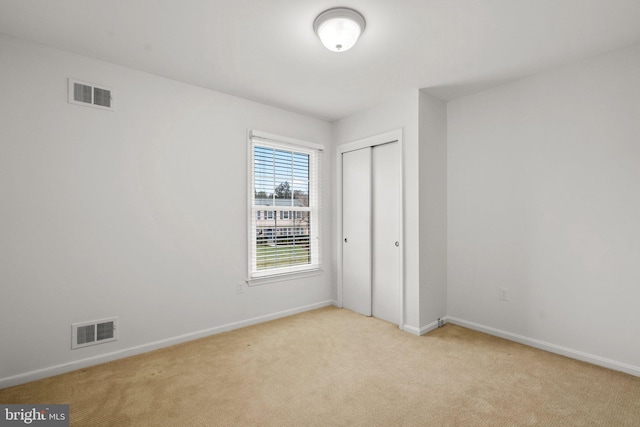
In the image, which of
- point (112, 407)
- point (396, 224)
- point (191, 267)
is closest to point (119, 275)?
point (191, 267)

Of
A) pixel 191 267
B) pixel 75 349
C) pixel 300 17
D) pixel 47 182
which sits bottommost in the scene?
pixel 75 349

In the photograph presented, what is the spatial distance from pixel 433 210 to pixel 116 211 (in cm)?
315

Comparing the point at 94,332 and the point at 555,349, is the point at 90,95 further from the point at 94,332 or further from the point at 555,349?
the point at 555,349

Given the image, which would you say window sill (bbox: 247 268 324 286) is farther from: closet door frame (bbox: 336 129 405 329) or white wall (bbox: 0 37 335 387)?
closet door frame (bbox: 336 129 405 329)

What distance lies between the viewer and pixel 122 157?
2775 millimetres

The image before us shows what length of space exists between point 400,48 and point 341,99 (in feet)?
3.76

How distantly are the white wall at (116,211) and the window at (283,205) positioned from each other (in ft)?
0.59

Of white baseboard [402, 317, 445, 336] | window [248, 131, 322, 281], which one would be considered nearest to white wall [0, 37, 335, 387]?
window [248, 131, 322, 281]


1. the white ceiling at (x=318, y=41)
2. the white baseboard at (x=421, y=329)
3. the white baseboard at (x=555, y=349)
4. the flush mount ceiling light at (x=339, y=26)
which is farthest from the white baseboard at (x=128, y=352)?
the flush mount ceiling light at (x=339, y=26)

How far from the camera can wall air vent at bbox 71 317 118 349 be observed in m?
2.55

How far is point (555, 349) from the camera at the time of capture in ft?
Answer: 9.24

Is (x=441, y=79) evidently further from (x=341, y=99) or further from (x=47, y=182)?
(x=47, y=182)

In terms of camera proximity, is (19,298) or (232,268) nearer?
(19,298)

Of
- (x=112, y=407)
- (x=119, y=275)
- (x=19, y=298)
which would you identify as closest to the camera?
(x=112, y=407)
